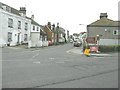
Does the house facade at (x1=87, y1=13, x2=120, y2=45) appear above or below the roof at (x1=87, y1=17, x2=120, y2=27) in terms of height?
below

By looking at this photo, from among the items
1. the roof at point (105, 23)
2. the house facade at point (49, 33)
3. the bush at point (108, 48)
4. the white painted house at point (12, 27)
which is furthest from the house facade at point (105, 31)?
the house facade at point (49, 33)

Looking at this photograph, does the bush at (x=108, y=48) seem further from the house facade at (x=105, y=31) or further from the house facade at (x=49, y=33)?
the house facade at (x=49, y=33)

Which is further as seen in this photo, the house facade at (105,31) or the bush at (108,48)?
the house facade at (105,31)

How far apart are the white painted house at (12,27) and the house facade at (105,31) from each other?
638 inches

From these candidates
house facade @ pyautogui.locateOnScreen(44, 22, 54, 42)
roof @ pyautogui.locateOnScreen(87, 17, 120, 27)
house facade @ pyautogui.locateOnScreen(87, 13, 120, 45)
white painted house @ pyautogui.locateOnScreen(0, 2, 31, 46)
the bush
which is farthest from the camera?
house facade @ pyautogui.locateOnScreen(44, 22, 54, 42)

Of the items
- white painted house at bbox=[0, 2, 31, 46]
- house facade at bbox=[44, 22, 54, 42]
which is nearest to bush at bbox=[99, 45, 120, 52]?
white painted house at bbox=[0, 2, 31, 46]

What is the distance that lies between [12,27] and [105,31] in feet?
79.9

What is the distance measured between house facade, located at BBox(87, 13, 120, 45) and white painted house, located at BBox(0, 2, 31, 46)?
53.2 feet

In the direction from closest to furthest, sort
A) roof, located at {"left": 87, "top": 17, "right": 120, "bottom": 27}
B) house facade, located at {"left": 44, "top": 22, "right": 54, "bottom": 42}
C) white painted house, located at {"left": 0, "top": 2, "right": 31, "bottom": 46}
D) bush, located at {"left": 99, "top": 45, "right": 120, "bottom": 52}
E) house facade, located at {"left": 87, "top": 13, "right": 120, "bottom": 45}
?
1. bush, located at {"left": 99, "top": 45, "right": 120, "bottom": 52}
2. white painted house, located at {"left": 0, "top": 2, "right": 31, "bottom": 46}
3. house facade, located at {"left": 87, "top": 13, "right": 120, "bottom": 45}
4. roof, located at {"left": 87, "top": 17, "right": 120, "bottom": 27}
5. house facade, located at {"left": 44, "top": 22, "right": 54, "bottom": 42}

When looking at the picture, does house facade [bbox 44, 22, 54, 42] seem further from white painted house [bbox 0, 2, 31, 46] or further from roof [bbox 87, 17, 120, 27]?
roof [bbox 87, 17, 120, 27]

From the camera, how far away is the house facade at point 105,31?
63156 millimetres

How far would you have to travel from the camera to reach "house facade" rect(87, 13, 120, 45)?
63.2 meters

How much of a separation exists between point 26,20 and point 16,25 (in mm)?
6815

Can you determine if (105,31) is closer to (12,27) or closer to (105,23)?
(105,23)
